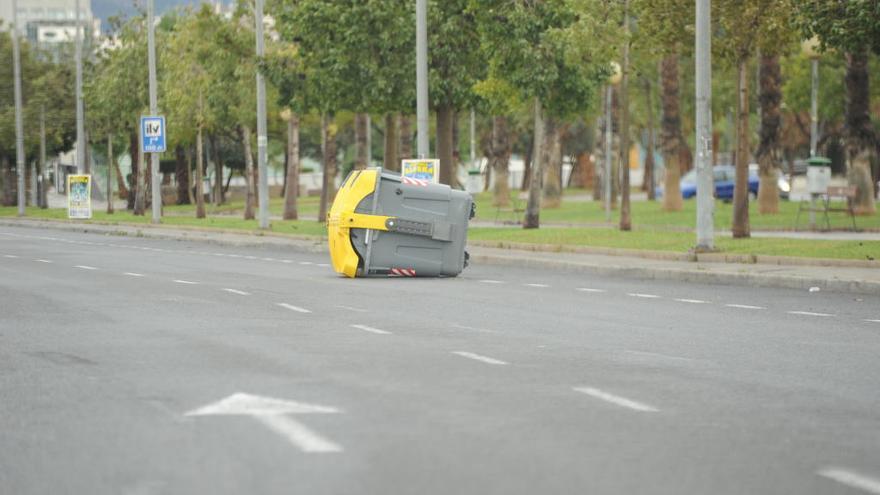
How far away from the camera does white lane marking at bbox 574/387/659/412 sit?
32.2ft

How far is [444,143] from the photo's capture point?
139 ft

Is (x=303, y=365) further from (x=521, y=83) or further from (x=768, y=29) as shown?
(x=521, y=83)

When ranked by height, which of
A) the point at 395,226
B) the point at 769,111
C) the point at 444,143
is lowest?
the point at 395,226

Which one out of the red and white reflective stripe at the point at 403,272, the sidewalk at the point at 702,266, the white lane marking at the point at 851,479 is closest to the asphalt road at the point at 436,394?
the white lane marking at the point at 851,479

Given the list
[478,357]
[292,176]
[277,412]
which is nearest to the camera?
[277,412]

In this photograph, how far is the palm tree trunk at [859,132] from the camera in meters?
40.4

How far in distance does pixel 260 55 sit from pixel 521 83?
32.4ft

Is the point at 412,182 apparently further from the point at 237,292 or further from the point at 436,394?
the point at 436,394

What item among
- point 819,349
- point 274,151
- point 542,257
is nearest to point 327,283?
point 542,257

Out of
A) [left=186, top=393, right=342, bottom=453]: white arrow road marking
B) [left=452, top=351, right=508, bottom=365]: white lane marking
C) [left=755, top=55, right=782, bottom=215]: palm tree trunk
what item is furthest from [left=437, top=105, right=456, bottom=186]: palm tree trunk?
[left=186, top=393, right=342, bottom=453]: white arrow road marking

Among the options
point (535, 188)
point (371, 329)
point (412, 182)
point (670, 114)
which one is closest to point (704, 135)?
point (412, 182)

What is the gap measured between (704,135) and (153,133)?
2929cm

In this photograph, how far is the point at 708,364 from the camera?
485 inches

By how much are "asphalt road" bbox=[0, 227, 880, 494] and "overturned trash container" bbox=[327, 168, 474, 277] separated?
336cm
